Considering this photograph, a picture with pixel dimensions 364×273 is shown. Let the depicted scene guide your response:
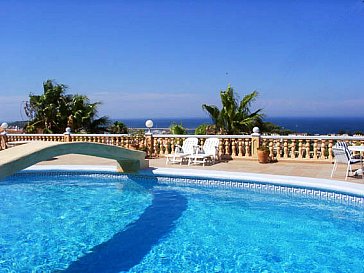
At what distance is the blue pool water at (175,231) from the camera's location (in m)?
5.12

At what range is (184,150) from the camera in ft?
40.4

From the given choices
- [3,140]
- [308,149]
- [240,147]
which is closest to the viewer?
[308,149]

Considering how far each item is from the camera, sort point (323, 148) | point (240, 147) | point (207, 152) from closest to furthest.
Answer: point (323, 148) < point (207, 152) < point (240, 147)

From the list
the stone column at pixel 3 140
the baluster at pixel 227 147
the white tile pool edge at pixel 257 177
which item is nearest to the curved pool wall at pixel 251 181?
the white tile pool edge at pixel 257 177

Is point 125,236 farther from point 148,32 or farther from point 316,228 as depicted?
point 148,32

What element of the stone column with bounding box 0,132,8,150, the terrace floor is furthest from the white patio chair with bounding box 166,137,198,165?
the stone column with bounding box 0,132,8,150

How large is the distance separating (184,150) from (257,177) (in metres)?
3.54

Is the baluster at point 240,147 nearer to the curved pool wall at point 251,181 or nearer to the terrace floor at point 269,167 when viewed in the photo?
the terrace floor at point 269,167

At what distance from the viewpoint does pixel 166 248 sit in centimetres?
568

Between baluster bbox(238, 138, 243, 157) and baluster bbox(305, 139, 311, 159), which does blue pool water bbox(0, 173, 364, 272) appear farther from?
baluster bbox(305, 139, 311, 159)

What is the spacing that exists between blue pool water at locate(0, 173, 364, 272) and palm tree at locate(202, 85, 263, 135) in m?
5.39

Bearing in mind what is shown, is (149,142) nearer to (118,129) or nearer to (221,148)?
(221,148)

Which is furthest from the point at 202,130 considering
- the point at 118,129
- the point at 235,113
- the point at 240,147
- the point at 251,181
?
the point at 251,181

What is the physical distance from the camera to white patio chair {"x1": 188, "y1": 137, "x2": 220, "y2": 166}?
11.8m
